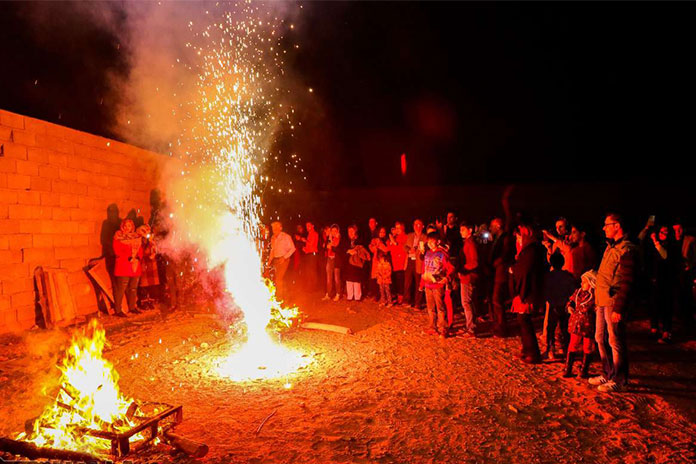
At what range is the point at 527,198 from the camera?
1516 centimetres

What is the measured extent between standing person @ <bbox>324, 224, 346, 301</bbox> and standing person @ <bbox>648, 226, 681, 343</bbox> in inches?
267

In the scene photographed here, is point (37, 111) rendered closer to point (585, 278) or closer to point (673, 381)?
point (585, 278)

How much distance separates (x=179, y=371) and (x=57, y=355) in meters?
2.33

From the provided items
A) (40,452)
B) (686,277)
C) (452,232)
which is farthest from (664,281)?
(40,452)

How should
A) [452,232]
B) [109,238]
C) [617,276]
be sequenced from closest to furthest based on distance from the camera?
1. [617,276]
2. [452,232]
3. [109,238]

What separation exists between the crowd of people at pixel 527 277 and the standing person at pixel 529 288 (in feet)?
0.05

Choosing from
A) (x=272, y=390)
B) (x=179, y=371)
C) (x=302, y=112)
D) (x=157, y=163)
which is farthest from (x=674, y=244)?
(x=302, y=112)

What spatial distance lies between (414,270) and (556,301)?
4.10 meters

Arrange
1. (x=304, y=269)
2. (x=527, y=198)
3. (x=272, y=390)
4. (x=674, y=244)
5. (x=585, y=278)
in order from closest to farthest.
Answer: (x=272, y=390) < (x=585, y=278) < (x=674, y=244) < (x=304, y=269) < (x=527, y=198)

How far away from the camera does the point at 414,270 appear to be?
10273 mm

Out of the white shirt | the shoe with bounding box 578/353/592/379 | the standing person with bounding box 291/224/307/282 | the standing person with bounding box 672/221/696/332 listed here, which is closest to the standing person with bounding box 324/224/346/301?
the white shirt

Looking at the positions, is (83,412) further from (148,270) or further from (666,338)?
(666,338)

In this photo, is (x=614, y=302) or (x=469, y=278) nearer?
(x=614, y=302)

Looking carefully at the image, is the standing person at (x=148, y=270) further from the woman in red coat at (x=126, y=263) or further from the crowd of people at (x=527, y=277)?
the crowd of people at (x=527, y=277)
